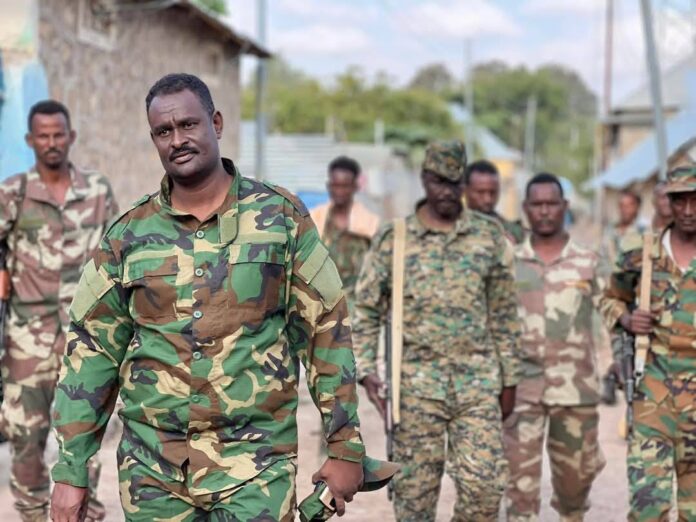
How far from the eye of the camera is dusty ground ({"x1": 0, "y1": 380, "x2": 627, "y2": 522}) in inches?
276

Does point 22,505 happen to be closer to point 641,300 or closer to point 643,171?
point 641,300

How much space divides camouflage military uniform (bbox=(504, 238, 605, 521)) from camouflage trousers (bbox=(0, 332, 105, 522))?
2.22 meters

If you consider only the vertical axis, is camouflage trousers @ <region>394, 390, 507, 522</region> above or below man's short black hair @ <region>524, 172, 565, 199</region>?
below

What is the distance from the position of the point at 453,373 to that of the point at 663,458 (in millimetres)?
997

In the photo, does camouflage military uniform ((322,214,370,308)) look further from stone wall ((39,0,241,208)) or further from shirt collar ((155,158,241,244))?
shirt collar ((155,158,241,244))

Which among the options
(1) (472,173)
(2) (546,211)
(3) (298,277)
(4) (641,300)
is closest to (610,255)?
(1) (472,173)

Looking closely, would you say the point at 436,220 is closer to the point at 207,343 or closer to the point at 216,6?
the point at 207,343

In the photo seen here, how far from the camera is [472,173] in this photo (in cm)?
797

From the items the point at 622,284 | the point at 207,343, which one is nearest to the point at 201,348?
the point at 207,343

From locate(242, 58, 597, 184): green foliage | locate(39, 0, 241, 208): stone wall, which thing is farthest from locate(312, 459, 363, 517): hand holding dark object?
locate(242, 58, 597, 184): green foliage

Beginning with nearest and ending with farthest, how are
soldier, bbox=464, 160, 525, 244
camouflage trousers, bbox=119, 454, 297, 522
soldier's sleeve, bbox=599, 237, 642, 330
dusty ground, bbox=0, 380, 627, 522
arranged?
camouflage trousers, bbox=119, 454, 297, 522 → soldier's sleeve, bbox=599, 237, 642, 330 → dusty ground, bbox=0, 380, 627, 522 → soldier, bbox=464, 160, 525, 244

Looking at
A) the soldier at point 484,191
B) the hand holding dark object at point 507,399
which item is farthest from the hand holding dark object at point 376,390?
the soldier at point 484,191

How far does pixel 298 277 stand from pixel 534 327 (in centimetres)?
325

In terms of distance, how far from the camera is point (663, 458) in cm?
520
